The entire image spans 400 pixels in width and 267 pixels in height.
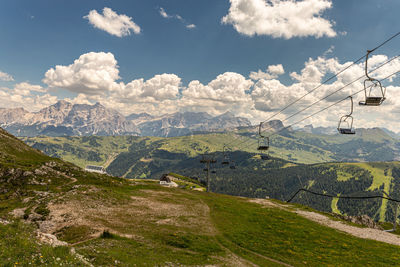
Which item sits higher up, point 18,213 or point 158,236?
point 18,213

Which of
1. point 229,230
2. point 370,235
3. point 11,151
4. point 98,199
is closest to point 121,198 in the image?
point 98,199

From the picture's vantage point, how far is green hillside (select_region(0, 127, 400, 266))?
20483 mm

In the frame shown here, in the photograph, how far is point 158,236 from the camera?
3509 cm

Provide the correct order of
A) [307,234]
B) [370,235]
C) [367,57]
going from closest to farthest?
[367,57], [307,234], [370,235]

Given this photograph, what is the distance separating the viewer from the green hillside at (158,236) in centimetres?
2048

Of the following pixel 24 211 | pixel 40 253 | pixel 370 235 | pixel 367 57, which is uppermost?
pixel 367 57

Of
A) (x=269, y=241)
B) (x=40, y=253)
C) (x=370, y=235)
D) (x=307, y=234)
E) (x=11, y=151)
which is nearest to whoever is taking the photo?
(x=40, y=253)

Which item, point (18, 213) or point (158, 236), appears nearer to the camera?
→ point (158, 236)

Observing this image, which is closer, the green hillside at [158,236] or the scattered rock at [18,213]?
the green hillside at [158,236]

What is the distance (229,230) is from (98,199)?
33394 millimetres

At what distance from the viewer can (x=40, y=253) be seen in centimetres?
1569

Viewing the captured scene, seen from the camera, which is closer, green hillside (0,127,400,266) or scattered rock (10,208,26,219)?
green hillside (0,127,400,266)

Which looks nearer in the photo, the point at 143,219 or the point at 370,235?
the point at 143,219

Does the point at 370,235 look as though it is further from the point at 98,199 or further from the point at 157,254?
the point at 98,199
